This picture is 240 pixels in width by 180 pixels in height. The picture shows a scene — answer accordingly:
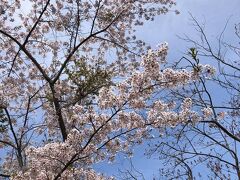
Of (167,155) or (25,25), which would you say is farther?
(25,25)

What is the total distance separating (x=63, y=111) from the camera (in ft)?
44.9

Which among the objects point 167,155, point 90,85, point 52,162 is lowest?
point 52,162

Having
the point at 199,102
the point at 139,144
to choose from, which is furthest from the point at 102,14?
the point at 139,144

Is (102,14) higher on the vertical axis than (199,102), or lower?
higher

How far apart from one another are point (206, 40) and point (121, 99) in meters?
6.45

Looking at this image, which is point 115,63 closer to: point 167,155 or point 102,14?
point 102,14

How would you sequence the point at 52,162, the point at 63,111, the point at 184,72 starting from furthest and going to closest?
the point at 63,111 < the point at 52,162 < the point at 184,72

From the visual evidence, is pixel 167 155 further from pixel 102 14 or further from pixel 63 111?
pixel 102 14

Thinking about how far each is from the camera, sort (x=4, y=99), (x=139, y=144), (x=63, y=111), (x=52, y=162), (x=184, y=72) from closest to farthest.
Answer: (x=184, y=72) < (x=52, y=162) < (x=139, y=144) < (x=63, y=111) < (x=4, y=99)

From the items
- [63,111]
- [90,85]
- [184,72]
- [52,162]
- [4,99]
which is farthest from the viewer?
[4,99]

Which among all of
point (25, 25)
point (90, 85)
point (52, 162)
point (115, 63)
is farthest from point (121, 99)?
point (25, 25)

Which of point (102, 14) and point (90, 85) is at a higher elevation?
point (102, 14)

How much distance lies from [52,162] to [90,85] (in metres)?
3.63

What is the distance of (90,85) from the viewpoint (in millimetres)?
12312
